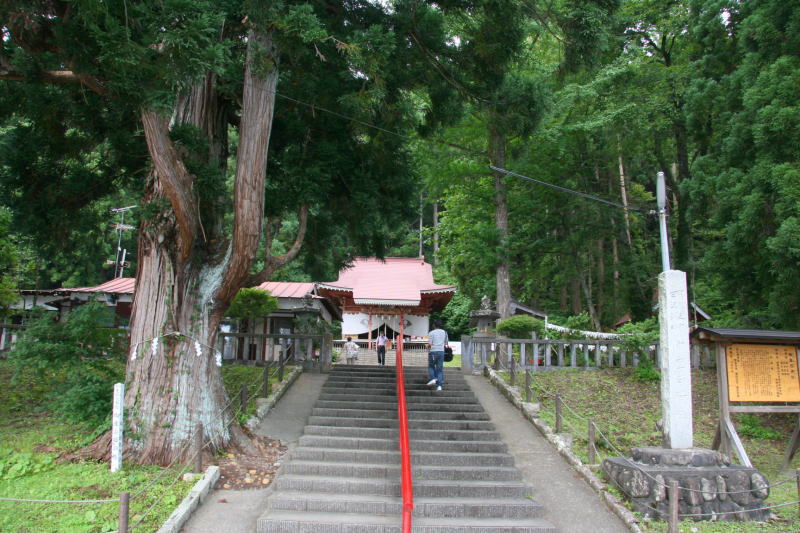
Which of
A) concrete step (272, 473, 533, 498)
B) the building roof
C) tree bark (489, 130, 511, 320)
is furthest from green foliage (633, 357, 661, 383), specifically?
concrete step (272, 473, 533, 498)

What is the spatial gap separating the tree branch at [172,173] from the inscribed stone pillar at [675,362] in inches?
238

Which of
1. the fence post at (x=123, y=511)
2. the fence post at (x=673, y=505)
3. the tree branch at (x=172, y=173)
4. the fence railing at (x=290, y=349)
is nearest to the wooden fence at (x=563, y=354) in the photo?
the fence railing at (x=290, y=349)

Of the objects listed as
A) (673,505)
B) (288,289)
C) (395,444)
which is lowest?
(673,505)

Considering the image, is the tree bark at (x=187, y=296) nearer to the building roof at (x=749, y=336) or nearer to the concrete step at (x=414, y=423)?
the concrete step at (x=414, y=423)

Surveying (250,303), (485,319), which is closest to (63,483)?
(250,303)

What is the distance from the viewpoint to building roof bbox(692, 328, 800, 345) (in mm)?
7660

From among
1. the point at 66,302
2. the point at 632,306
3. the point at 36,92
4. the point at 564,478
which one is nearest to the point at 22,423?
the point at 36,92

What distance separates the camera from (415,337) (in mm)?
24172

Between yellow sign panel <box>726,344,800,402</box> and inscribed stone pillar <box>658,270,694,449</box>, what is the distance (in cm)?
152

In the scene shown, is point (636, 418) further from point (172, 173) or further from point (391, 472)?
point (172, 173)

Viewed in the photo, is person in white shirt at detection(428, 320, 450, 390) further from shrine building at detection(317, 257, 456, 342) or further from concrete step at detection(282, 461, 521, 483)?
shrine building at detection(317, 257, 456, 342)

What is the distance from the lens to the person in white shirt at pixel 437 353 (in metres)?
9.98

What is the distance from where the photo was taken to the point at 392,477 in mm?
6824

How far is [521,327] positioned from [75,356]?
377 inches
